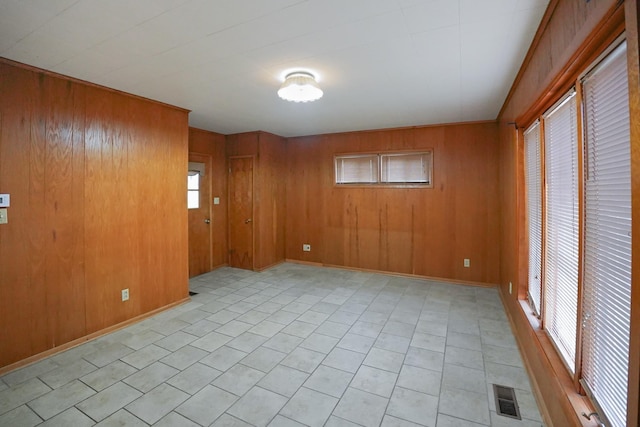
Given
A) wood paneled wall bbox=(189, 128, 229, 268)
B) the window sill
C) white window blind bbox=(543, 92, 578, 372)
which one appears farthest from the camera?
wood paneled wall bbox=(189, 128, 229, 268)

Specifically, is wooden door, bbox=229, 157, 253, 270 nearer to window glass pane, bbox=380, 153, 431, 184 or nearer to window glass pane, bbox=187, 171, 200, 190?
window glass pane, bbox=187, 171, 200, 190

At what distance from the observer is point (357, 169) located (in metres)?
5.25

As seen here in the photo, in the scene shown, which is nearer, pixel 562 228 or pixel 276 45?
pixel 562 228

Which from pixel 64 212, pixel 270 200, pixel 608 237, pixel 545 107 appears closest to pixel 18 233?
pixel 64 212

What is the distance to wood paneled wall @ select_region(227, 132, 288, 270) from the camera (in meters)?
5.24

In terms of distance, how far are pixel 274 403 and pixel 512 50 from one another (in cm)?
306

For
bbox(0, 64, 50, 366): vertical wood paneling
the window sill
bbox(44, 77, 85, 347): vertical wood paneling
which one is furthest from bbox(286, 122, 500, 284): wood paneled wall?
bbox(0, 64, 50, 366): vertical wood paneling

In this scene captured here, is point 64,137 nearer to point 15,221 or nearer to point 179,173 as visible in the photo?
point 15,221

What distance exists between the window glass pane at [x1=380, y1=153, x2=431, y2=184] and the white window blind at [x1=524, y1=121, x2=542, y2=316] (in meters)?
1.97

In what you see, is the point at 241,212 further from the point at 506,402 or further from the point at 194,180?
the point at 506,402

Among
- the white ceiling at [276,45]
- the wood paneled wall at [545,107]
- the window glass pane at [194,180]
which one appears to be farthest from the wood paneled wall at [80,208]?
the wood paneled wall at [545,107]

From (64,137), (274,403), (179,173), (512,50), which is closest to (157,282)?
(179,173)

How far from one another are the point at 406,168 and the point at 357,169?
85cm

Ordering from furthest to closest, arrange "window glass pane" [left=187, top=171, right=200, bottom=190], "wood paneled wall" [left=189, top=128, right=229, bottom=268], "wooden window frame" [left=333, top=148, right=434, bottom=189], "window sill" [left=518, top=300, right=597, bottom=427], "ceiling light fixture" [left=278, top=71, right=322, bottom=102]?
"wood paneled wall" [left=189, top=128, right=229, bottom=268] < "window glass pane" [left=187, top=171, right=200, bottom=190] < "wooden window frame" [left=333, top=148, right=434, bottom=189] < "ceiling light fixture" [left=278, top=71, right=322, bottom=102] < "window sill" [left=518, top=300, right=597, bottom=427]
